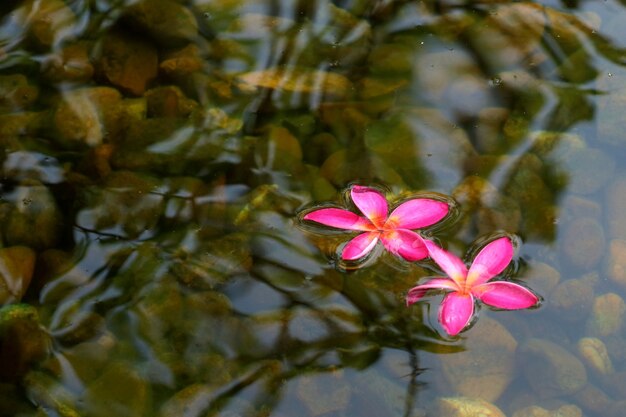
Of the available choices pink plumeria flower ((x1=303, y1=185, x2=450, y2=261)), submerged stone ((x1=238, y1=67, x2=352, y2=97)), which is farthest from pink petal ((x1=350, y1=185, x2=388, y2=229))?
submerged stone ((x1=238, y1=67, x2=352, y2=97))

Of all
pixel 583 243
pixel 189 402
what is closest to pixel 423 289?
pixel 583 243

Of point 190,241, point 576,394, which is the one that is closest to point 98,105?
point 190,241

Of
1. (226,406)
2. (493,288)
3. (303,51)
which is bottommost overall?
(226,406)

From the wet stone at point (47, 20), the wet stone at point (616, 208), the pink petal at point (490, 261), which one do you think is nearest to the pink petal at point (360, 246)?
the pink petal at point (490, 261)

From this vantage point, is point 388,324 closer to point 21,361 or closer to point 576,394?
point 576,394

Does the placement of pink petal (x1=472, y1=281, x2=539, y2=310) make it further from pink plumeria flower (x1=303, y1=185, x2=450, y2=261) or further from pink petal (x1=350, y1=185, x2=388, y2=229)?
pink petal (x1=350, y1=185, x2=388, y2=229)
